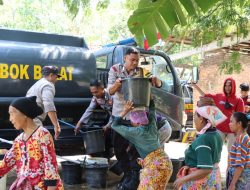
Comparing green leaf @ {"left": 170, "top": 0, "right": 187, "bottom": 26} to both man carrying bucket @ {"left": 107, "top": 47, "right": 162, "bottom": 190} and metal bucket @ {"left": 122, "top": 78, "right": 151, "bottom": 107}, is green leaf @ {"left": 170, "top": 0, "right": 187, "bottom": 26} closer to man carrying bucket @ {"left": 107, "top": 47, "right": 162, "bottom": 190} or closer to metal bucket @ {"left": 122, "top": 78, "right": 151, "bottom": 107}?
metal bucket @ {"left": 122, "top": 78, "right": 151, "bottom": 107}

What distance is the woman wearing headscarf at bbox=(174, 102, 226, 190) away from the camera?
3016mm

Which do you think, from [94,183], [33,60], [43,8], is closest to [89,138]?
[94,183]

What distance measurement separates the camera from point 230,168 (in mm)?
4438

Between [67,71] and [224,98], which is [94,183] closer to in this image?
[67,71]

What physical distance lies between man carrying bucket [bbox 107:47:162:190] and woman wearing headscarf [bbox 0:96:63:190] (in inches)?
62.0

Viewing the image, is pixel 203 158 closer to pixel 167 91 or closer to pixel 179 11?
pixel 179 11

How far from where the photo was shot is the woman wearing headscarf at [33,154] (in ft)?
9.00

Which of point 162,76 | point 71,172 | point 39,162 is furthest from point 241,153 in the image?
point 162,76

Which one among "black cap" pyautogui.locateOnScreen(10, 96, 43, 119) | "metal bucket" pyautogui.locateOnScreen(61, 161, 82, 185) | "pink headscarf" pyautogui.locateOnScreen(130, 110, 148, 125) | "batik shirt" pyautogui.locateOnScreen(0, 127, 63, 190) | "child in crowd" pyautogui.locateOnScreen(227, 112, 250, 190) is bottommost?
"metal bucket" pyautogui.locateOnScreen(61, 161, 82, 185)

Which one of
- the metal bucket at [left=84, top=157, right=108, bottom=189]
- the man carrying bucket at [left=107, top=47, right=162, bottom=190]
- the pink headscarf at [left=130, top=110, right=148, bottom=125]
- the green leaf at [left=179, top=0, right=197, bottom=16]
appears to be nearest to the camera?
the green leaf at [left=179, top=0, right=197, bottom=16]

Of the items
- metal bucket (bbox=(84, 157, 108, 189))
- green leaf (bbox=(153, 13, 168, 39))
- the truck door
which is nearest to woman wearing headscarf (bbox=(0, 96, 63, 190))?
green leaf (bbox=(153, 13, 168, 39))

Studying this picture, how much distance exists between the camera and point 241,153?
14.3ft

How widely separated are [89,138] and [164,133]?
1505mm

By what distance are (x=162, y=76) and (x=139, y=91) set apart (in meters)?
3.42
